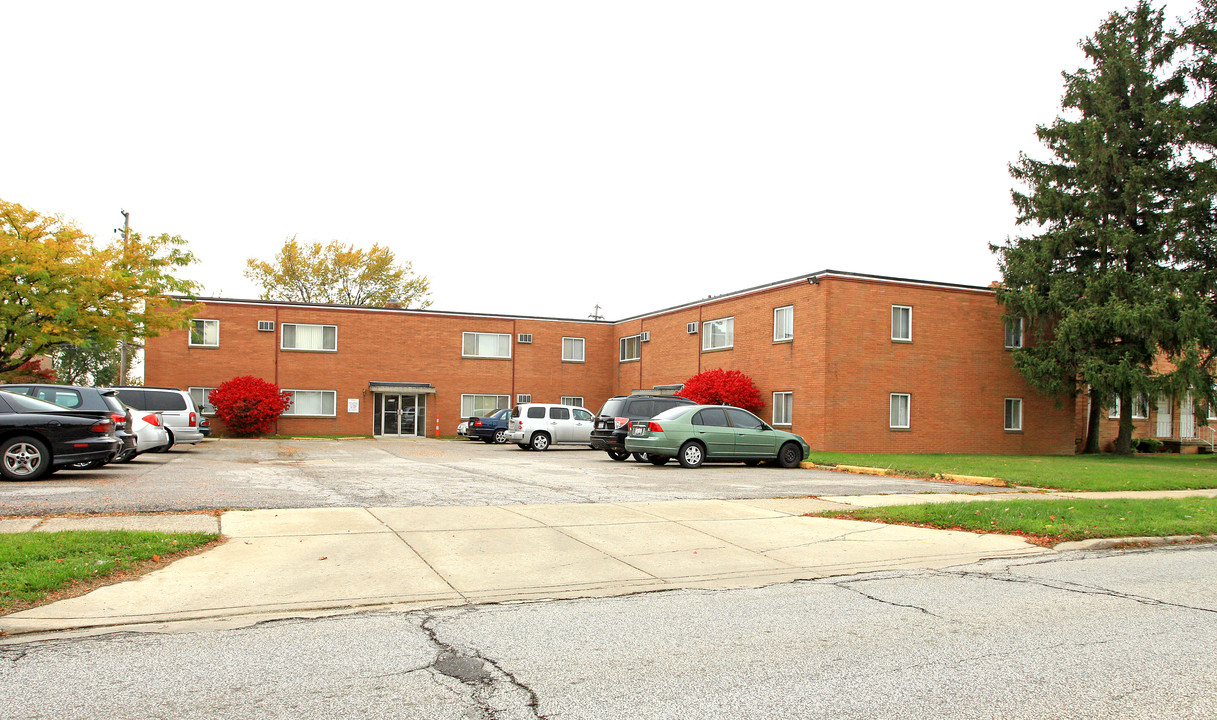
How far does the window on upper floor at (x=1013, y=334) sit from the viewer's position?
103 feet

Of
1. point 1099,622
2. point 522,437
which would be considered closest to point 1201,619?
point 1099,622

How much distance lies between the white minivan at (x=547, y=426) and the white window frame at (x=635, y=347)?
1058cm

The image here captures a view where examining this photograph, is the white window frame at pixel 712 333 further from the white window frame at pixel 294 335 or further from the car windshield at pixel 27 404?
the car windshield at pixel 27 404

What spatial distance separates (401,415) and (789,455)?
2444 centimetres

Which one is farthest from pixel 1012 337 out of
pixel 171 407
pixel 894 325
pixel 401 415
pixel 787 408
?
pixel 171 407

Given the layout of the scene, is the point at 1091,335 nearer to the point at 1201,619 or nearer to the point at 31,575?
the point at 1201,619

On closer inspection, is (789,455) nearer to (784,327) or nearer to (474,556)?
(784,327)

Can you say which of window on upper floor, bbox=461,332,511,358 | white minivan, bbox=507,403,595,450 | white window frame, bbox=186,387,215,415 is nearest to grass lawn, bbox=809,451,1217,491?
white minivan, bbox=507,403,595,450

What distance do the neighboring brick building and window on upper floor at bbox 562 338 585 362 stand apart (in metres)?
0.08

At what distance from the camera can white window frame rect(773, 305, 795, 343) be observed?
30.2 meters

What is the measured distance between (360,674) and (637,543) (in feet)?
15.9

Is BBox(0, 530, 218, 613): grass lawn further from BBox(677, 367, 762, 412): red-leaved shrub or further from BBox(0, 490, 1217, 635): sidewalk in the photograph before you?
BBox(677, 367, 762, 412): red-leaved shrub

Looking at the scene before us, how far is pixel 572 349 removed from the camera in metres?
44.3

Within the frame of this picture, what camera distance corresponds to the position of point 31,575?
6.71m
